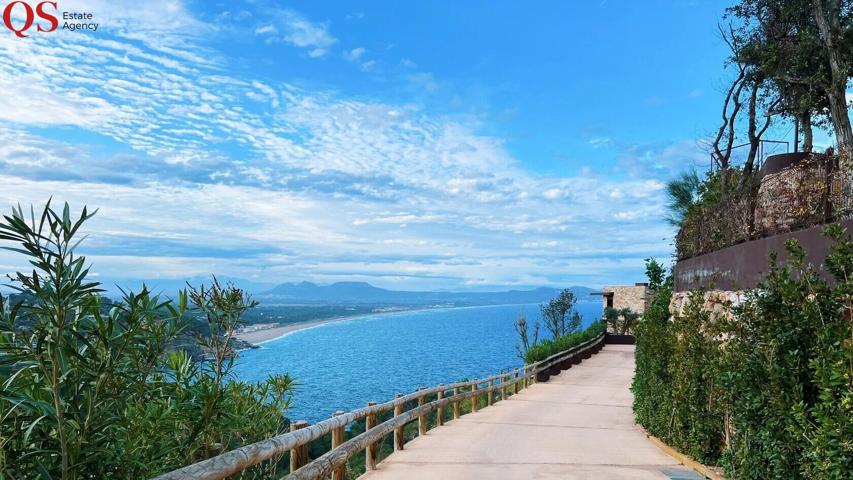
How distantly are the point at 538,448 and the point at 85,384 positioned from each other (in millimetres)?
7744

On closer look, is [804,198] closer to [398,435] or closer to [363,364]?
[398,435]

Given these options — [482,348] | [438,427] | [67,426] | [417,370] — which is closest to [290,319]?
[482,348]

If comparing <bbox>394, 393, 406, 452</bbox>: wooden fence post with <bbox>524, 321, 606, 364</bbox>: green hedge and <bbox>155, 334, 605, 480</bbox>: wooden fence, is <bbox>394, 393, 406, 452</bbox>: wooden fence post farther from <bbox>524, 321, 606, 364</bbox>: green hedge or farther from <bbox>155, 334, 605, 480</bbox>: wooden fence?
<bbox>524, 321, 606, 364</bbox>: green hedge

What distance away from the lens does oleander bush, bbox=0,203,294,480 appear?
110 inches

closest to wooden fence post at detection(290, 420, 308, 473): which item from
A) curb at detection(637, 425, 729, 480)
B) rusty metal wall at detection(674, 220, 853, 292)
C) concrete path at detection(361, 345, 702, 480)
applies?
concrete path at detection(361, 345, 702, 480)

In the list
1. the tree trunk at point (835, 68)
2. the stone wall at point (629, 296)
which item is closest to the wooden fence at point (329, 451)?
the tree trunk at point (835, 68)

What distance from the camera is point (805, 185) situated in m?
8.45

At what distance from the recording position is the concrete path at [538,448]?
299 inches

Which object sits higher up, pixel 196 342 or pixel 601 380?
pixel 196 342

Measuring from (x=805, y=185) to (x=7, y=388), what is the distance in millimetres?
8825

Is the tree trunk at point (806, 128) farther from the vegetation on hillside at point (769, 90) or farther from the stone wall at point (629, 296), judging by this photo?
the stone wall at point (629, 296)

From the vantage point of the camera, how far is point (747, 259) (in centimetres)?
952

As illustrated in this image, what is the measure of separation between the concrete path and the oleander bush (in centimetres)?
383

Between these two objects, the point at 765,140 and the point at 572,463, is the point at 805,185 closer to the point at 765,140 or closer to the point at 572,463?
the point at 572,463
